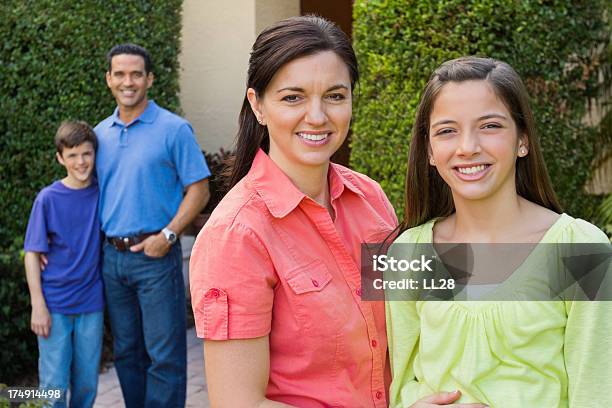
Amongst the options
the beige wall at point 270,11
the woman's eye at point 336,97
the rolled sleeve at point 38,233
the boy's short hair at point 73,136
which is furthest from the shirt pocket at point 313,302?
the beige wall at point 270,11

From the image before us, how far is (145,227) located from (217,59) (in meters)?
3.09

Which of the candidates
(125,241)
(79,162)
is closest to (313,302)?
(125,241)

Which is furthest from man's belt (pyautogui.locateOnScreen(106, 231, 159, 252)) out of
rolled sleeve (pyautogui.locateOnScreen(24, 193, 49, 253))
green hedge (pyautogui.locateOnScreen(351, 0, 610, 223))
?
green hedge (pyautogui.locateOnScreen(351, 0, 610, 223))

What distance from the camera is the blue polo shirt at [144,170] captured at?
15.6 feet

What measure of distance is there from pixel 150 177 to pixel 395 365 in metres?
2.84

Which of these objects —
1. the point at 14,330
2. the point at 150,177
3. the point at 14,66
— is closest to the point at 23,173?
the point at 14,66

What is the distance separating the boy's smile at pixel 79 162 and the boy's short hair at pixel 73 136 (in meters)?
0.02

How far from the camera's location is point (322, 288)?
7.36 ft

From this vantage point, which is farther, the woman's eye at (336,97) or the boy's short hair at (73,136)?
the boy's short hair at (73,136)

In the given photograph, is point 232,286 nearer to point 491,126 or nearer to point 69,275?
point 491,126

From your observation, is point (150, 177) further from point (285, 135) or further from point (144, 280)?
point (285, 135)

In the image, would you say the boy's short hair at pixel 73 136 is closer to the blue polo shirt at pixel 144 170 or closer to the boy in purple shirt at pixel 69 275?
the boy in purple shirt at pixel 69 275

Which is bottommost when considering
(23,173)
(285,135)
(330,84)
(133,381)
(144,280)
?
(133,381)

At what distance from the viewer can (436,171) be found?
2531 millimetres
